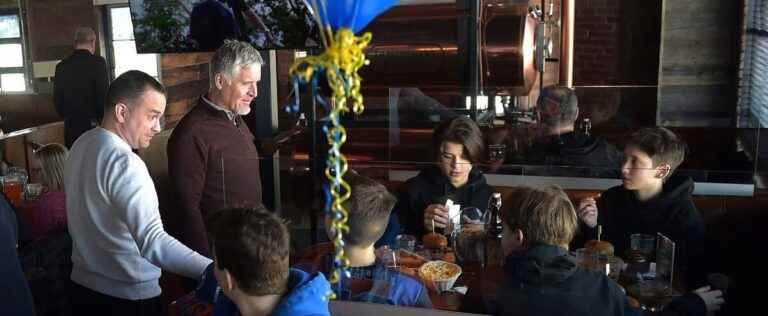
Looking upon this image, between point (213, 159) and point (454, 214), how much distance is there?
97 cm

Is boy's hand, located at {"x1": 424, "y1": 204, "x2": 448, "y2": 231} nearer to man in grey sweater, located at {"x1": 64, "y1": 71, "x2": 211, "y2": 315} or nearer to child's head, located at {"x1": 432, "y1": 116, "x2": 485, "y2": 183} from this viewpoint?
child's head, located at {"x1": 432, "y1": 116, "x2": 485, "y2": 183}

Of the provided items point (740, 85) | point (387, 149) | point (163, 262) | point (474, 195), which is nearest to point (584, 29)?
point (740, 85)

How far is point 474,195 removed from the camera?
283 cm

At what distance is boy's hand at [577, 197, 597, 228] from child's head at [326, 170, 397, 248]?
2.23 feet

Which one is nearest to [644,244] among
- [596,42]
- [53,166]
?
[53,166]

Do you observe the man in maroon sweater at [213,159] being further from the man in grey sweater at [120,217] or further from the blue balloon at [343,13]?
the blue balloon at [343,13]

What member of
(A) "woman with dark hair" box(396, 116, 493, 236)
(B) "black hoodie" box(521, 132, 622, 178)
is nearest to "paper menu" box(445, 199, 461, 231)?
(A) "woman with dark hair" box(396, 116, 493, 236)

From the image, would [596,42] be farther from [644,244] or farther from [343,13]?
[343,13]

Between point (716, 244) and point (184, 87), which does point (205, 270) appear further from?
point (184, 87)

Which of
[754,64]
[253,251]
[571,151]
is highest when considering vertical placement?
[754,64]

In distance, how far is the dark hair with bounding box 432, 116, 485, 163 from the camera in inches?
122

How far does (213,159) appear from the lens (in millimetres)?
2822

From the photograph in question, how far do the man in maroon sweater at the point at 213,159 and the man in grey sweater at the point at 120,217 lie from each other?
0.41m

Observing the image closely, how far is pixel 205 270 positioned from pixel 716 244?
5.53 feet
